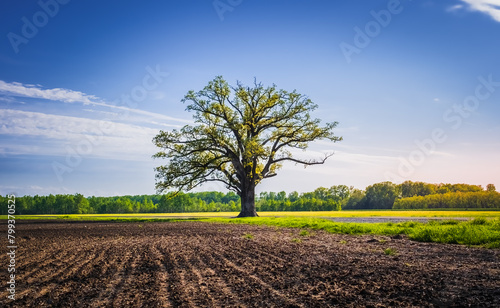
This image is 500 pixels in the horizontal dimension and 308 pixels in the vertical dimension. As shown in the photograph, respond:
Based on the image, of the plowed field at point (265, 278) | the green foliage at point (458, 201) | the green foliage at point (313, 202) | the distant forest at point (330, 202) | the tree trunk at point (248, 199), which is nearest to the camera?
the plowed field at point (265, 278)

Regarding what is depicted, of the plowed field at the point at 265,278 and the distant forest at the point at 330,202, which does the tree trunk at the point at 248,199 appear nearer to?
the plowed field at the point at 265,278

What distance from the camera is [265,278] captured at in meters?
8.45

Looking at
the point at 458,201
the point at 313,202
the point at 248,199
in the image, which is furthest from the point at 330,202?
the point at 248,199

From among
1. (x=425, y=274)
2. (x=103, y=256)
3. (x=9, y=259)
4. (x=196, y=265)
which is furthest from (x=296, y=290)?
(x=9, y=259)

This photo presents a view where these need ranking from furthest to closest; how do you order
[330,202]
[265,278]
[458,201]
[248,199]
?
[330,202] < [458,201] < [248,199] < [265,278]

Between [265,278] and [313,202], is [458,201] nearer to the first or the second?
[313,202]

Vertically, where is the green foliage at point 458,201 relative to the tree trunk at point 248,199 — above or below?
below

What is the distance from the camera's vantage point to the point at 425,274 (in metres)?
7.99

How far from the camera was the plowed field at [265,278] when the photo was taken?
6.46 m

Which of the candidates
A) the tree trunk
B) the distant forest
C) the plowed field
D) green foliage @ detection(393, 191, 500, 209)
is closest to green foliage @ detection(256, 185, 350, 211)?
the distant forest

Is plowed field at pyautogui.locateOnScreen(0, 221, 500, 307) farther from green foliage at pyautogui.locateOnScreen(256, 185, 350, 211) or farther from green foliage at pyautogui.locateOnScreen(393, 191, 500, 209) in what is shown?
green foliage at pyautogui.locateOnScreen(256, 185, 350, 211)

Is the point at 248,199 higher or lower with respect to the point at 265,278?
higher

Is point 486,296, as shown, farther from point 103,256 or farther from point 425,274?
point 103,256

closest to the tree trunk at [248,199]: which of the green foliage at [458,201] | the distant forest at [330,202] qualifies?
the distant forest at [330,202]
